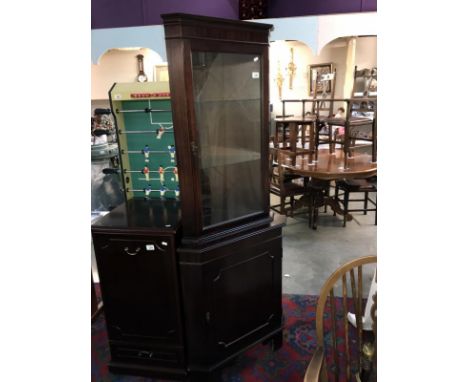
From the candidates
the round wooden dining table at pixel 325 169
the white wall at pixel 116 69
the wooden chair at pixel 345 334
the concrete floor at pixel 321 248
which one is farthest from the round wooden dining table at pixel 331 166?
the white wall at pixel 116 69

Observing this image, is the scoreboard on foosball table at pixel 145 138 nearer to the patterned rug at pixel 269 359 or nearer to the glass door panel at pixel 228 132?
the glass door panel at pixel 228 132

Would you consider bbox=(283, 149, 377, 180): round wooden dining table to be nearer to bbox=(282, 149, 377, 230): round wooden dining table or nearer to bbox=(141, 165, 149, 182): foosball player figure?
bbox=(282, 149, 377, 230): round wooden dining table

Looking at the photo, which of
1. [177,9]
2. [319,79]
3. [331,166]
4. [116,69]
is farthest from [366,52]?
[116,69]

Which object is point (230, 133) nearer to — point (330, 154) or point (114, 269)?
point (114, 269)

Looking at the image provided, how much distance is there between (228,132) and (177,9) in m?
2.62

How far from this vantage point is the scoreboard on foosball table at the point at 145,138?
200 centimetres

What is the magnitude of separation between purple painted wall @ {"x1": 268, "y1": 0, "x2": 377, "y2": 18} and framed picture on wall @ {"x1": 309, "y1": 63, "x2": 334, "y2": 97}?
1731mm

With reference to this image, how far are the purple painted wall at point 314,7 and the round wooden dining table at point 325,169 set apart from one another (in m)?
1.48

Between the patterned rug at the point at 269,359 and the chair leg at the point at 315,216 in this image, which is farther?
the chair leg at the point at 315,216

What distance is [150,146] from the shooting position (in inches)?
83.4

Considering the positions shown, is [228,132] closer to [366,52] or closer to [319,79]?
[319,79]
